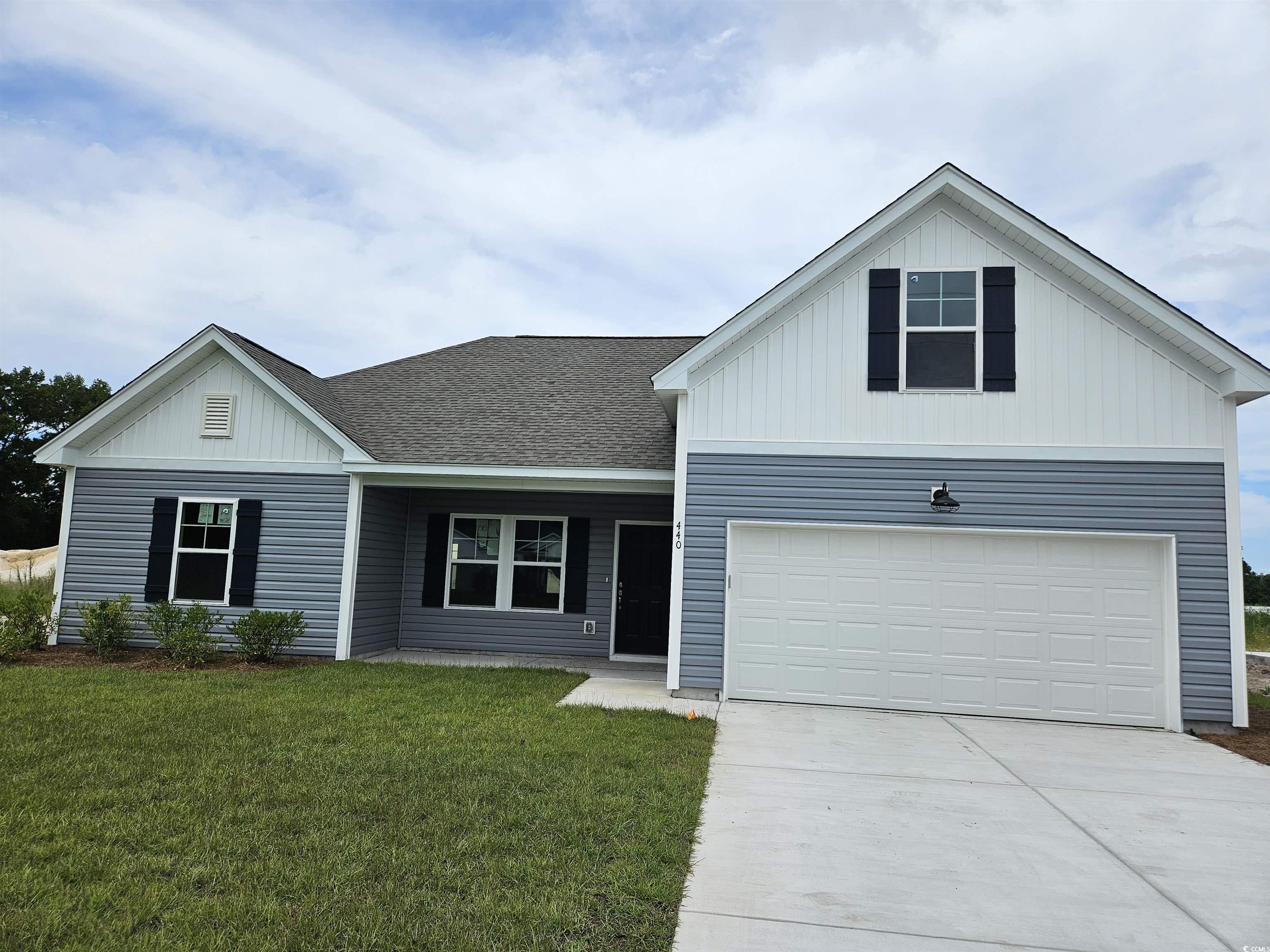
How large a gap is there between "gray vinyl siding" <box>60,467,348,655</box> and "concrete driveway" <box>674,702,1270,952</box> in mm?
6336

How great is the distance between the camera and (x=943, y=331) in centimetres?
898

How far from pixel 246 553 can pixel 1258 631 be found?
2402 centimetres

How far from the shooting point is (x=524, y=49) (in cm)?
→ 1209

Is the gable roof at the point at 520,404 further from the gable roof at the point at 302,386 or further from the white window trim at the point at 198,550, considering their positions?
the white window trim at the point at 198,550

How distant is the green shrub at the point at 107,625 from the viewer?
10484mm

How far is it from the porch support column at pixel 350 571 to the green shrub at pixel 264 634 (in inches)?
22.0

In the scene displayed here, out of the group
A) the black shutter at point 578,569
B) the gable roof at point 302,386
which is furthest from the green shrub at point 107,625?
the black shutter at point 578,569

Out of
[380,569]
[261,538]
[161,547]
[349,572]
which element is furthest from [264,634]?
[161,547]

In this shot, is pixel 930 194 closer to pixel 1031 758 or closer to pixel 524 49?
pixel 1031 758

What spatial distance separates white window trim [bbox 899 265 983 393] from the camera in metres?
8.87

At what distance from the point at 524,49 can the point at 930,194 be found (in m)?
6.93

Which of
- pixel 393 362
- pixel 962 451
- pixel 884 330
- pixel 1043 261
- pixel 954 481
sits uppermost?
pixel 393 362

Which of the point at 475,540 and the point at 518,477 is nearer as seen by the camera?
the point at 518,477

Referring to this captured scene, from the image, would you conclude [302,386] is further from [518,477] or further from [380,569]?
[518,477]
